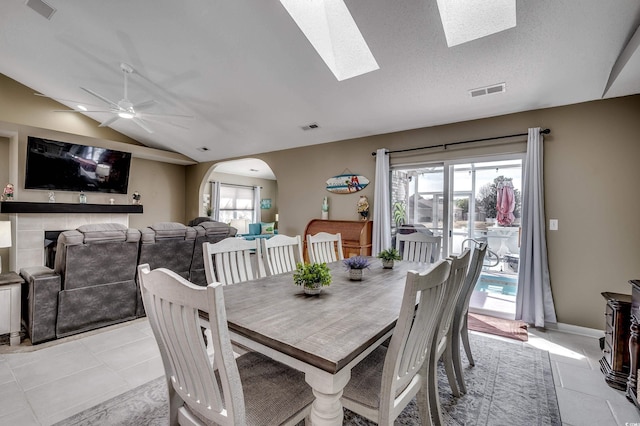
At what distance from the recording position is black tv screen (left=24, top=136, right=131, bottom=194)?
5.04m

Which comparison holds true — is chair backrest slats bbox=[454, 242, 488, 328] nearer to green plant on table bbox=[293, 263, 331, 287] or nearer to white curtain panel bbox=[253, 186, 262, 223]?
green plant on table bbox=[293, 263, 331, 287]

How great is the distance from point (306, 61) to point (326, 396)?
10.2 ft

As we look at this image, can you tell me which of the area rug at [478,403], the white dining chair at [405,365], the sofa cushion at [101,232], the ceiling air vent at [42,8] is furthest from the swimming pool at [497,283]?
the ceiling air vent at [42,8]

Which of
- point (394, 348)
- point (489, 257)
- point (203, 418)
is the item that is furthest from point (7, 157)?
point (489, 257)

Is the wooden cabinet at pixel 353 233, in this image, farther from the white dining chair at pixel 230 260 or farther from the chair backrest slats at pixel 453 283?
the chair backrest slats at pixel 453 283

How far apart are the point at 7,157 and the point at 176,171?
3.03 metres

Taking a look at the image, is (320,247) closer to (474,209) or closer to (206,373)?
(206,373)

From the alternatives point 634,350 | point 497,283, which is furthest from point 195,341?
point 497,283

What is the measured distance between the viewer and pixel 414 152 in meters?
4.14

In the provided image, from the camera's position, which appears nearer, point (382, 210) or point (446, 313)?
point (446, 313)

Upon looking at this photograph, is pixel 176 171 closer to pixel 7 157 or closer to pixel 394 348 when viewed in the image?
pixel 7 157

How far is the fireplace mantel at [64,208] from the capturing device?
15.5 feet

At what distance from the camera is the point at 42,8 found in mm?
3033

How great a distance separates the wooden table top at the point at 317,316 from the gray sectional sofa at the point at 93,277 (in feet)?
6.19
